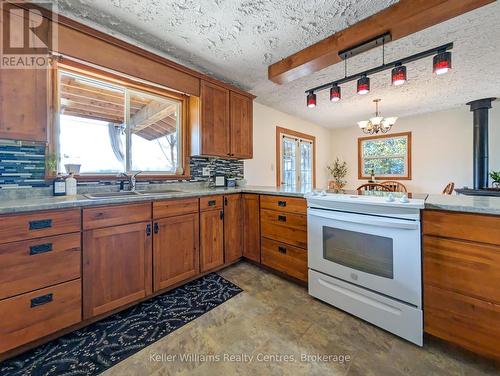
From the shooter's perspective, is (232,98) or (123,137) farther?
(232,98)

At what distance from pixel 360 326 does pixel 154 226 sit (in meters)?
1.78

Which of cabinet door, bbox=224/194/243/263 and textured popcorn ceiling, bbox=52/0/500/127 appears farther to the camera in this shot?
cabinet door, bbox=224/194/243/263

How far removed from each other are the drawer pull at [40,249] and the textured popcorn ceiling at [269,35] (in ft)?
5.84

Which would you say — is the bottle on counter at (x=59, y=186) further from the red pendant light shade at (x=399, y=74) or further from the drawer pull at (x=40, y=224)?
the red pendant light shade at (x=399, y=74)

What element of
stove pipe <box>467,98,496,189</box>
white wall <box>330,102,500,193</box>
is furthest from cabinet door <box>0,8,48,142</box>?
white wall <box>330,102,500,193</box>

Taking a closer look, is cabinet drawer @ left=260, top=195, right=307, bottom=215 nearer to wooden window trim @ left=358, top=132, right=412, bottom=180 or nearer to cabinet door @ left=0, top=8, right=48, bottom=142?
cabinet door @ left=0, top=8, right=48, bottom=142

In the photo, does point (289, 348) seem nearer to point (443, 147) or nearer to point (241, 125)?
point (241, 125)

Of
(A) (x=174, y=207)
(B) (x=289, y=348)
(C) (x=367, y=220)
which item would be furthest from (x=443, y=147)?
(A) (x=174, y=207)

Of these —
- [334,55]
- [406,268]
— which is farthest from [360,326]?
[334,55]

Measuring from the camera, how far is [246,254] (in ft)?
8.75

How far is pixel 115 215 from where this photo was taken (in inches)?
65.4

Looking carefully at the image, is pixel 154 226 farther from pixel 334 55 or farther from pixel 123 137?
pixel 334 55

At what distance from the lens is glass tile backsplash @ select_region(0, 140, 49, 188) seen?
5.21 ft

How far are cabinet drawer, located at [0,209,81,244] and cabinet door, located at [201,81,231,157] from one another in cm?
147
